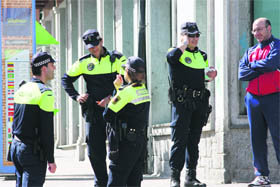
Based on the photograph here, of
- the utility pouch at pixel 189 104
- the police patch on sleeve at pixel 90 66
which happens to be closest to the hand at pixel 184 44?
the utility pouch at pixel 189 104

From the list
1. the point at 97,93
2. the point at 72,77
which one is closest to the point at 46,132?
the point at 97,93

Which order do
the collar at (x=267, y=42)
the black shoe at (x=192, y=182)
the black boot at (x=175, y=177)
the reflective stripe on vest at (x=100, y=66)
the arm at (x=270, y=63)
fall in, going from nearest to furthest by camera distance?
1. the arm at (x=270, y=63)
2. the collar at (x=267, y=42)
3. the reflective stripe on vest at (x=100, y=66)
4. the black boot at (x=175, y=177)
5. the black shoe at (x=192, y=182)

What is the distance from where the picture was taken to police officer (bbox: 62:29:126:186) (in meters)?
9.89

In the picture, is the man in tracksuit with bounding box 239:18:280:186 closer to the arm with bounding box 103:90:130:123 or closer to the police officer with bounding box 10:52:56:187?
the arm with bounding box 103:90:130:123

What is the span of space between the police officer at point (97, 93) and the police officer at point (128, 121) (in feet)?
5.97

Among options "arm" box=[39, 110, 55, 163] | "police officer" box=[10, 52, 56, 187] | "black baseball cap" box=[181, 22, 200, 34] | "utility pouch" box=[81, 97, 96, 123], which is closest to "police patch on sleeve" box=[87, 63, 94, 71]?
"utility pouch" box=[81, 97, 96, 123]

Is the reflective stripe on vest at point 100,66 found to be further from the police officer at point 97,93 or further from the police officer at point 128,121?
the police officer at point 128,121

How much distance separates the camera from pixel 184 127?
32.8ft

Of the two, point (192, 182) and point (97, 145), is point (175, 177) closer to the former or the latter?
point (192, 182)

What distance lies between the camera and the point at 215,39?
11977mm

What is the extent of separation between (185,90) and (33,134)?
287cm

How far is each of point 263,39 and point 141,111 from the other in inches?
87.9

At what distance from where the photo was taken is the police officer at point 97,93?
32.4 feet

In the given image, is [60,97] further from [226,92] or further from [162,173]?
[226,92]
